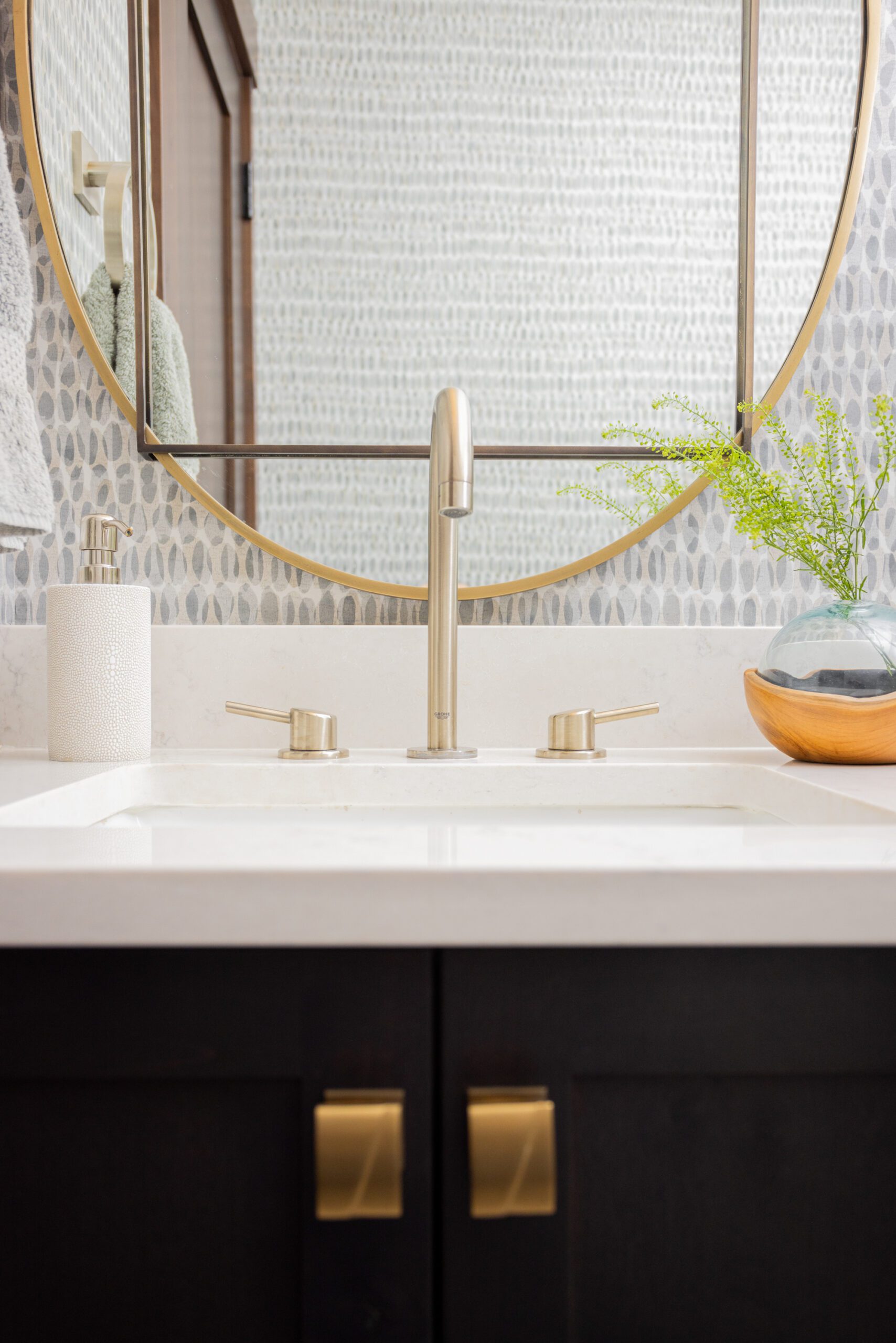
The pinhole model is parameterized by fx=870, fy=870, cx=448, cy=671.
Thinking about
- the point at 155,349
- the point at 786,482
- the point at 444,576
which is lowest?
the point at 444,576

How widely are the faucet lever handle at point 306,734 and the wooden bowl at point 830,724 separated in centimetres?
38

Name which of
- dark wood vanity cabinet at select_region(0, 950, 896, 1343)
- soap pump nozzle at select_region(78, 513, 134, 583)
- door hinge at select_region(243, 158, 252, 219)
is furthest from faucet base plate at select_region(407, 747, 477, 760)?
door hinge at select_region(243, 158, 252, 219)

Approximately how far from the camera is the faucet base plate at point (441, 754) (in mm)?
769

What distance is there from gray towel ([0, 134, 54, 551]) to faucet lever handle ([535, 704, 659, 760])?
498 mm

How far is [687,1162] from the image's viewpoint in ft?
1.18

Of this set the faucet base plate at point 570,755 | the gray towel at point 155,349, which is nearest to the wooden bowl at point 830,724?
the faucet base plate at point 570,755

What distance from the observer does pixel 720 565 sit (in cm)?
93

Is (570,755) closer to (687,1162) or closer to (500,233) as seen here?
(687,1162)

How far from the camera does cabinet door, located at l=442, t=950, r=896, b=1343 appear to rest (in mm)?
357

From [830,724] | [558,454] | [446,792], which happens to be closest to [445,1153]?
[446,792]

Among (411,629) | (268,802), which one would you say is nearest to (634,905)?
(268,802)

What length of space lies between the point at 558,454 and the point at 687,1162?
2.28ft

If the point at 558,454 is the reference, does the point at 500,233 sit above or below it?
above

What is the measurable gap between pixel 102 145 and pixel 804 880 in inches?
38.8
